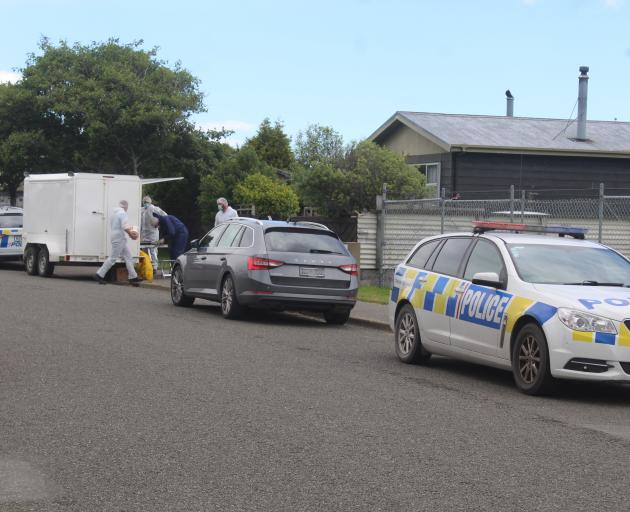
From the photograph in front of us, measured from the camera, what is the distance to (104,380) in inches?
416

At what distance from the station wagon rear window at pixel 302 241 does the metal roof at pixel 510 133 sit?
18.4 metres

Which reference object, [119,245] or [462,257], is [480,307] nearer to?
[462,257]

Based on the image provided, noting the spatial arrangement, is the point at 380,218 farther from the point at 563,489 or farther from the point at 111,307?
the point at 563,489

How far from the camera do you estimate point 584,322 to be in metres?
10.1

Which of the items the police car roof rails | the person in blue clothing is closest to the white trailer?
the person in blue clothing

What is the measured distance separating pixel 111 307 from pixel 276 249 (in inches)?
129

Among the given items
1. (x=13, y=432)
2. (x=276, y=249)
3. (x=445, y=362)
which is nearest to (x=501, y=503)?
(x=13, y=432)

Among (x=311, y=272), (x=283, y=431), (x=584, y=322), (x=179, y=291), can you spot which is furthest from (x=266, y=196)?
(x=283, y=431)

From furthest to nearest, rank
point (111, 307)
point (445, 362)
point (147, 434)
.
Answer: point (111, 307) < point (445, 362) < point (147, 434)

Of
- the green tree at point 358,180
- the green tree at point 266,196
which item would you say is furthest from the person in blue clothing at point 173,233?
the green tree at point 266,196

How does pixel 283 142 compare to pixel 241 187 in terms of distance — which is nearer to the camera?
pixel 241 187

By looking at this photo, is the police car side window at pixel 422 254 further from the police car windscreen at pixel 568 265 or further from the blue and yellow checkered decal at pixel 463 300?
the police car windscreen at pixel 568 265

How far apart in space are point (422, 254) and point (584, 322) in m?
3.32

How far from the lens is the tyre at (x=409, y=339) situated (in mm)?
12664
